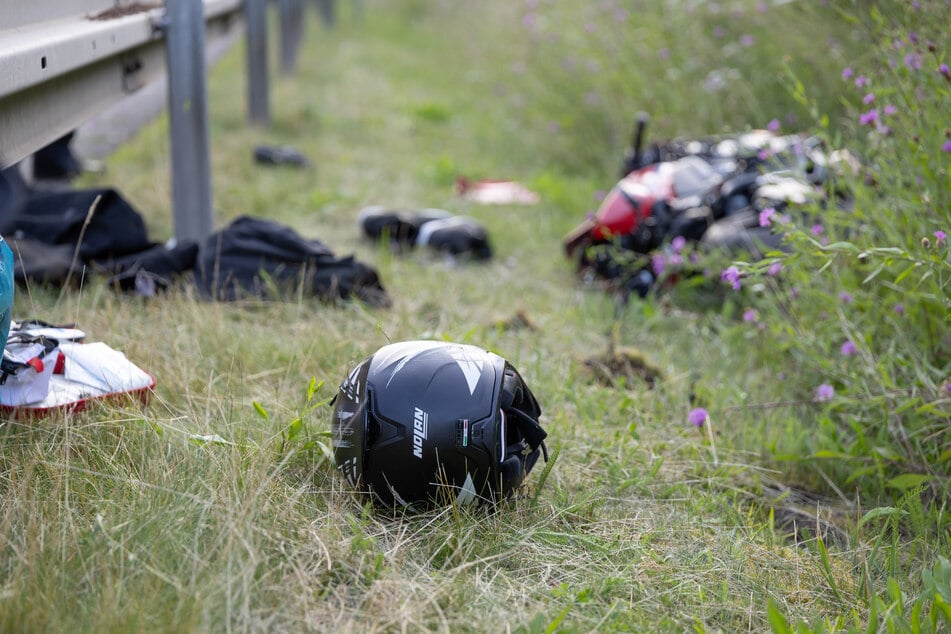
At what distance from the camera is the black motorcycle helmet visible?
2.47 meters

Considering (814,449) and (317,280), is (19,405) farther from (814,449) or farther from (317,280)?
(814,449)

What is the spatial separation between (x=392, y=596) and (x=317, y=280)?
2.39 meters

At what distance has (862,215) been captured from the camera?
11.8 feet

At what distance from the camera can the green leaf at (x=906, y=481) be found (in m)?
3.03

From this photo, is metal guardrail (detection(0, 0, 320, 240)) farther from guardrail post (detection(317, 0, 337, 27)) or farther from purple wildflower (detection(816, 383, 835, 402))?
guardrail post (detection(317, 0, 337, 27))

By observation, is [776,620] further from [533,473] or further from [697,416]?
[697,416]

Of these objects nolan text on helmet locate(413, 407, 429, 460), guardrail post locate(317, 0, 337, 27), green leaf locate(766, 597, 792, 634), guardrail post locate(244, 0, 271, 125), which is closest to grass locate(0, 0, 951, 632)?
green leaf locate(766, 597, 792, 634)

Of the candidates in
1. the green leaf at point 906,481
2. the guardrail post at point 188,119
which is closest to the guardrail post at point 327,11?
the guardrail post at point 188,119

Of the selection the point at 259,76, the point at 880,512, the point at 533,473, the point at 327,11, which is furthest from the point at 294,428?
the point at 327,11

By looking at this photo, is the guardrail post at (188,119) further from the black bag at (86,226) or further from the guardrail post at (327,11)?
the guardrail post at (327,11)

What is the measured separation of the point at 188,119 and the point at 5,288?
2.54 m

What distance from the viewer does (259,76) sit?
8664 millimetres

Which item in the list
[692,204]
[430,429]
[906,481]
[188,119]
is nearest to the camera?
[430,429]

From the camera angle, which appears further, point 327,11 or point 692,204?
point 327,11
